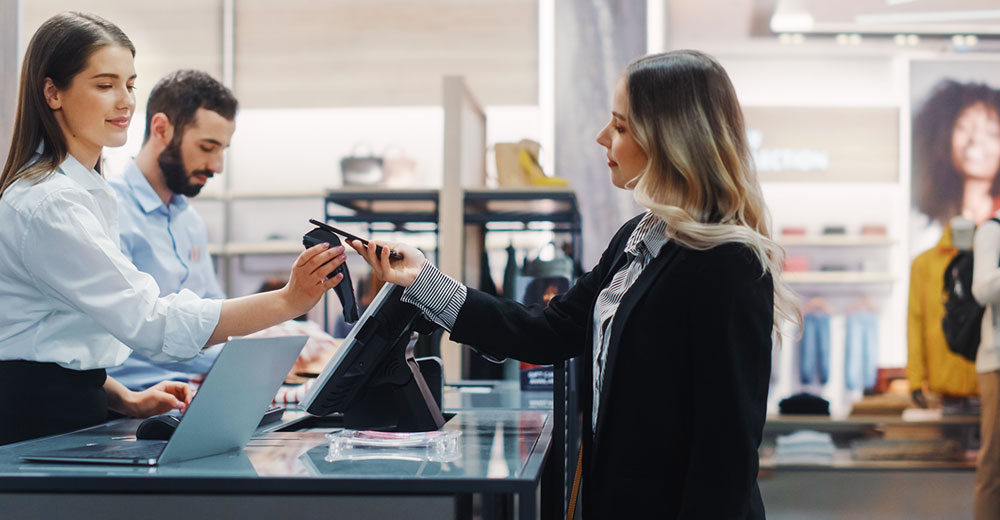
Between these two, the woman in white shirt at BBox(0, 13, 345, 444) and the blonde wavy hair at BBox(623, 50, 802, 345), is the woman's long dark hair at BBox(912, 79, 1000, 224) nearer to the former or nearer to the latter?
the blonde wavy hair at BBox(623, 50, 802, 345)

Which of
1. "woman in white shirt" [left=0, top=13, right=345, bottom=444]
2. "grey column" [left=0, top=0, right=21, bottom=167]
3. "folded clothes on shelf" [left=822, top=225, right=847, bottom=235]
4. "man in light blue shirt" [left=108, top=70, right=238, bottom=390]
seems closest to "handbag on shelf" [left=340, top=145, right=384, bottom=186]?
"man in light blue shirt" [left=108, top=70, right=238, bottom=390]

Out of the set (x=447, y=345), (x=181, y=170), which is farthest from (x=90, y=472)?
(x=447, y=345)

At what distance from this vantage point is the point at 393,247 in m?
1.82

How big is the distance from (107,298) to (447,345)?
1.98 metres

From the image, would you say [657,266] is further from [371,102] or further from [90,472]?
[371,102]

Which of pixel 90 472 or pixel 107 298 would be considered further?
pixel 107 298

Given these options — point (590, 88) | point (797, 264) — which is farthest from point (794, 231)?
point (590, 88)

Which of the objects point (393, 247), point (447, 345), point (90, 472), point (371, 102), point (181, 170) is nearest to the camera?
point (90, 472)

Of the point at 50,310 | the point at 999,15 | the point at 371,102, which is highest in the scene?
the point at 999,15

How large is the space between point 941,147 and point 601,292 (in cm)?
476

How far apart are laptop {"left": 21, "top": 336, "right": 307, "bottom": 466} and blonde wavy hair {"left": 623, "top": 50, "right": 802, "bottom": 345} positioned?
689mm

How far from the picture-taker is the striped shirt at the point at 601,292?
156 cm

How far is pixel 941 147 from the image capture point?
220 inches

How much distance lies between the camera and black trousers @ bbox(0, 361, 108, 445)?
1.64m
